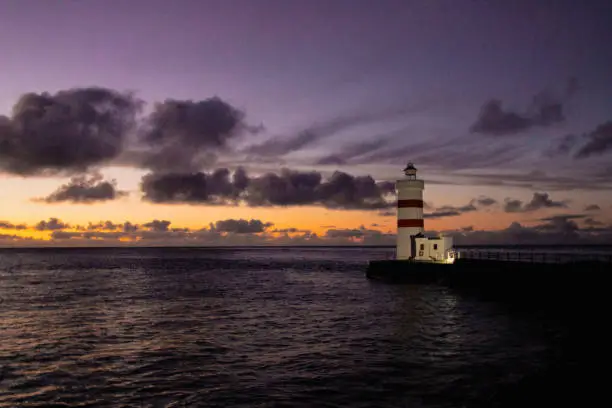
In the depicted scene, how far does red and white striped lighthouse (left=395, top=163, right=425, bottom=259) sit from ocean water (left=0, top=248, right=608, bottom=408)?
46.1ft

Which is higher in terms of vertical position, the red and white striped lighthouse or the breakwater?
the red and white striped lighthouse

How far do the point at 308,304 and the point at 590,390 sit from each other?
2682 cm

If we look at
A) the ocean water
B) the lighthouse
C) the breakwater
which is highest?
the lighthouse

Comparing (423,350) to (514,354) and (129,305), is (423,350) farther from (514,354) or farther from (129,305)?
(129,305)

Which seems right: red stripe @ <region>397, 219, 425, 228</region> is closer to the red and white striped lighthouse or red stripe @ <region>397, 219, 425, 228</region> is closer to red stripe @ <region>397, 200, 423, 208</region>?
the red and white striped lighthouse

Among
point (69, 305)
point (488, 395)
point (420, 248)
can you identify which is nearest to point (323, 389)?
point (488, 395)

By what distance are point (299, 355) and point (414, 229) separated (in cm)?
3301

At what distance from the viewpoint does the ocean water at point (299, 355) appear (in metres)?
15.4

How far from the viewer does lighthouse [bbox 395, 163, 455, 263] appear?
5084cm

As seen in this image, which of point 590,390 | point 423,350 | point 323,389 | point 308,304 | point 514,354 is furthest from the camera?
point 308,304

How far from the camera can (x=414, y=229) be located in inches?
2035

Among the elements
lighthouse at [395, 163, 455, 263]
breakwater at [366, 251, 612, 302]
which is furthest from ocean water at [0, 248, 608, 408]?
lighthouse at [395, 163, 455, 263]

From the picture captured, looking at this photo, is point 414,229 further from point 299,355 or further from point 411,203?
point 299,355

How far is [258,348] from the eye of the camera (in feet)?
74.2
